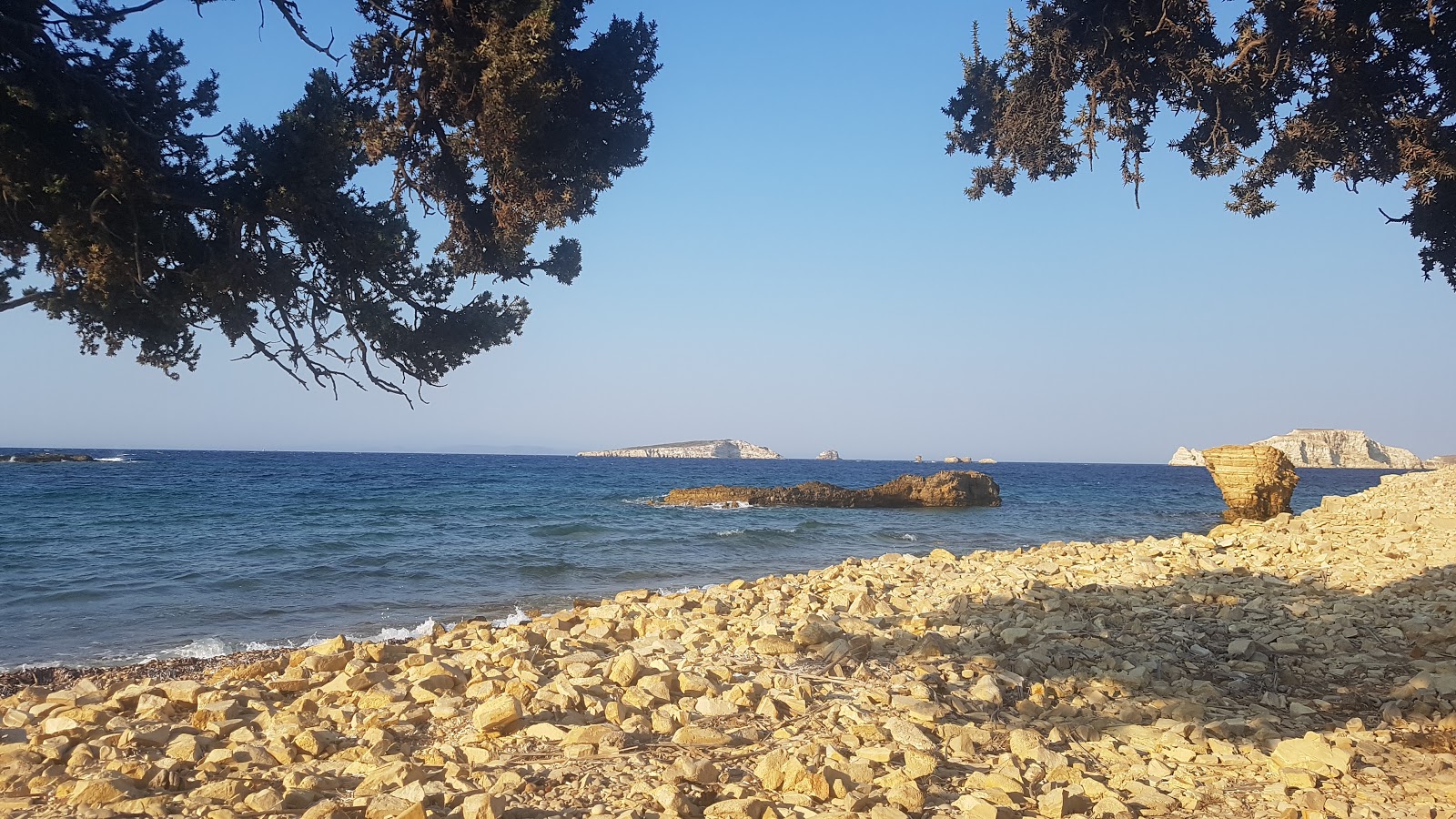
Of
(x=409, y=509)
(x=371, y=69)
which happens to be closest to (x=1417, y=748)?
(x=371, y=69)

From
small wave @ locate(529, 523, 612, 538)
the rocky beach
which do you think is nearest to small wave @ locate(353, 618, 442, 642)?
the rocky beach

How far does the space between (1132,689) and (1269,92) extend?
445cm

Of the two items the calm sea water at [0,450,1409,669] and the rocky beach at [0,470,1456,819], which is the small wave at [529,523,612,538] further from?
the rocky beach at [0,470,1456,819]

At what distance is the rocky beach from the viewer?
327cm

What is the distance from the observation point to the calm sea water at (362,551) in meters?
10.1

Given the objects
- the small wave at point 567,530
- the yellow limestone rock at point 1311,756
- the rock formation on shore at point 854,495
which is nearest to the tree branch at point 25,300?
the yellow limestone rock at point 1311,756

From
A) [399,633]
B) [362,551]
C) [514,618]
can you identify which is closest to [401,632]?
[399,633]

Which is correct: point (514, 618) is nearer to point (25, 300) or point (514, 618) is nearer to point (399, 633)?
point (399, 633)

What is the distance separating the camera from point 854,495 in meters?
33.9

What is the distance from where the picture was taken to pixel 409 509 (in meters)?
27.1

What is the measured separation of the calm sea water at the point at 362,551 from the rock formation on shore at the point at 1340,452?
110 metres

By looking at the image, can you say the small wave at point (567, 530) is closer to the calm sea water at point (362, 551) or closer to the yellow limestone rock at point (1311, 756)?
the calm sea water at point (362, 551)

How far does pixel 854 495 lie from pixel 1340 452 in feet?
415

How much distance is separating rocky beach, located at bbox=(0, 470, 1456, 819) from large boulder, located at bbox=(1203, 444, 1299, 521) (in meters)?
15.4
